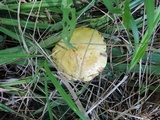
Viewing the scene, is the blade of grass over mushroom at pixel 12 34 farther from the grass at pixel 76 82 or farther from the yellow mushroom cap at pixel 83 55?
the yellow mushroom cap at pixel 83 55

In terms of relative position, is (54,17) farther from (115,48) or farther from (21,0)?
(115,48)

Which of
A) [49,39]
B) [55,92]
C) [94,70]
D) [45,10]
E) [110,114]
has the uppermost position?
[45,10]

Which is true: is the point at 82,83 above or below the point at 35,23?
below

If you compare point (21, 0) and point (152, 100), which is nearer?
point (21, 0)

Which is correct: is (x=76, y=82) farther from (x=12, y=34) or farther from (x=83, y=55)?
(x=12, y=34)

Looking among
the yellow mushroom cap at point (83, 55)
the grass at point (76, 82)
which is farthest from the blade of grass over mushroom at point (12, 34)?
the yellow mushroom cap at point (83, 55)

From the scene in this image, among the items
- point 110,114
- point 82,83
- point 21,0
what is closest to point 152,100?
point 110,114

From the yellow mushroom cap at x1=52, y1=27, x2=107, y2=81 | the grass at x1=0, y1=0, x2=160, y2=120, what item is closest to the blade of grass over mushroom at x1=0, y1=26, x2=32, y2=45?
the grass at x1=0, y1=0, x2=160, y2=120
